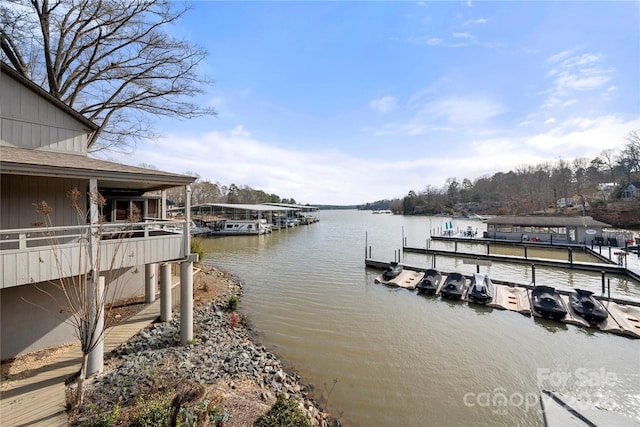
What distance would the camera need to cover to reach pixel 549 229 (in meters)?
26.5

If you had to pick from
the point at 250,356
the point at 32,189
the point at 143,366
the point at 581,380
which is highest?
the point at 32,189

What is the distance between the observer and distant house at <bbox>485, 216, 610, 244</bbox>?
24.6m

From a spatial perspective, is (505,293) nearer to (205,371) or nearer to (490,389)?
(490,389)

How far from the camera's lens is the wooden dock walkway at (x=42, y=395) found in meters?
4.58

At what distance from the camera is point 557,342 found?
9359 millimetres

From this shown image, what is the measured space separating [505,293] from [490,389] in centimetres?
798

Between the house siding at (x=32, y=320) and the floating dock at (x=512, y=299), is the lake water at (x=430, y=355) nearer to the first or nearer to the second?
the floating dock at (x=512, y=299)

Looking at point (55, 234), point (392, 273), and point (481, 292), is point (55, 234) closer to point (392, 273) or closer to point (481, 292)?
point (392, 273)

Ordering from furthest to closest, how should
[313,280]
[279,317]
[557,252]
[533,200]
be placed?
[533,200], [557,252], [313,280], [279,317]

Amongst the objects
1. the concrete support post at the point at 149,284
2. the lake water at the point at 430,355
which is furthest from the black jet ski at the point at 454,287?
the concrete support post at the point at 149,284

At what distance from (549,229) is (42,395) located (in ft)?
118

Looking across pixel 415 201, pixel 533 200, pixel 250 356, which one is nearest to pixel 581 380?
pixel 250 356

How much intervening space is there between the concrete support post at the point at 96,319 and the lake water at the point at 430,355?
4.67 m

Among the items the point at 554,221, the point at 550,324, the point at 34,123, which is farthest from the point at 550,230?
the point at 34,123
